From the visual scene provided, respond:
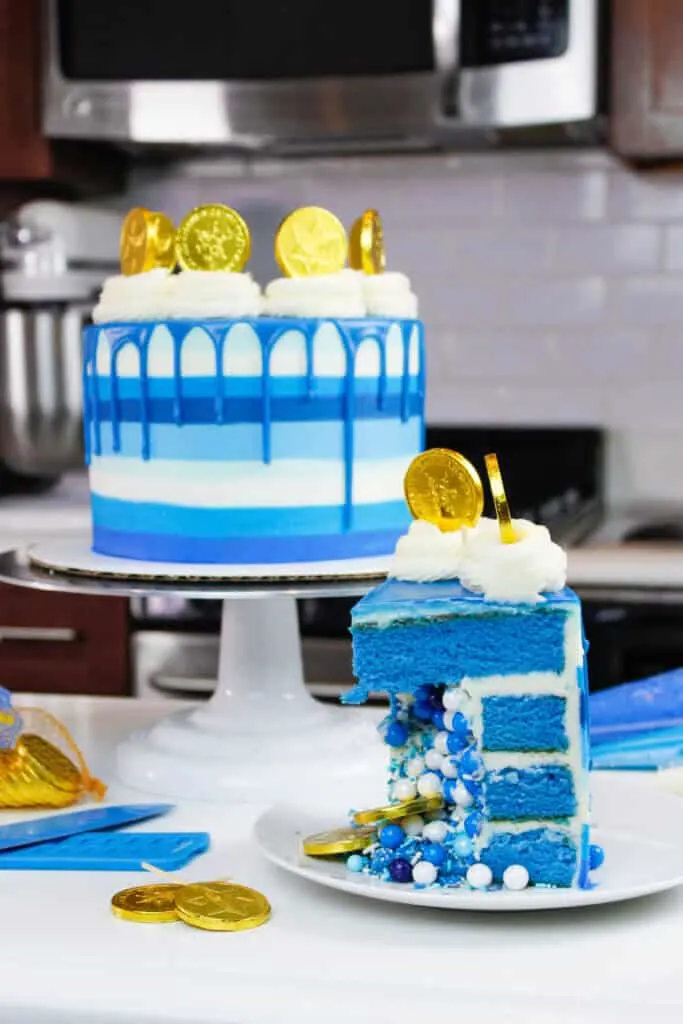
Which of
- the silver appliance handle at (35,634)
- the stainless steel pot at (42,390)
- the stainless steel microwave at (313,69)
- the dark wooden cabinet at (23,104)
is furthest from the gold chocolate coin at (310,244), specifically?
the stainless steel pot at (42,390)

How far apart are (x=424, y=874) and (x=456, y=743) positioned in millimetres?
88

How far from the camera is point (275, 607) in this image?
1398mm

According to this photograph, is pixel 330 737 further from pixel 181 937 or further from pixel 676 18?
pixel 676 18

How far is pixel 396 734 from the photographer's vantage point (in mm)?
1042

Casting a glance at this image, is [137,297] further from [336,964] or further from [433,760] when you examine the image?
[336,964]

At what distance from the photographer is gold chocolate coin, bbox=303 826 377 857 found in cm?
101

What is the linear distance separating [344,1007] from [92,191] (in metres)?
2.49

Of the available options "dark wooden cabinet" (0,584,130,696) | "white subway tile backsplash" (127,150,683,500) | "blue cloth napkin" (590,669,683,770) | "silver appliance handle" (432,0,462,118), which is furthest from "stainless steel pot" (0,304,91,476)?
"blue cloth napkin" (590,669,683,770)

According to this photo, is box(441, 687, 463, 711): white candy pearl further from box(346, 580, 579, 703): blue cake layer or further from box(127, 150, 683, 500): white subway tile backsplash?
box(127, 150, 683, 500): white subway tile backsplash

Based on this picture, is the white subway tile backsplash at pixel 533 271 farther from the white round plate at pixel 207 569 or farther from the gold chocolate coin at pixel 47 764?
the gold chocolate coin at pixel 47 764

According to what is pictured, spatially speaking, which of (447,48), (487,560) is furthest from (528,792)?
(447,48)

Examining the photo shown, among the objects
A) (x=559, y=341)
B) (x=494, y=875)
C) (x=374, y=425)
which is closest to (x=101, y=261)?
(x=559, y=341)

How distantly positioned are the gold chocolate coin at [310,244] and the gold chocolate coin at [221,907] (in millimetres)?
632

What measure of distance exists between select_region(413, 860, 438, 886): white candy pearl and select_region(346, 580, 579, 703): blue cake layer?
112 mm
